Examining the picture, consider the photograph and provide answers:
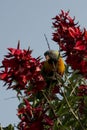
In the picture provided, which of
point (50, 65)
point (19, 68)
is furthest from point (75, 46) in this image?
point (19, 68)

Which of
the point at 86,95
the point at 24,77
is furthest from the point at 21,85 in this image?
the point at 86,95

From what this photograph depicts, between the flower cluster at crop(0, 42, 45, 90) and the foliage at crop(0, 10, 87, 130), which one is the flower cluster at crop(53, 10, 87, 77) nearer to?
the foliage at crop(0, 10, 87, 130)

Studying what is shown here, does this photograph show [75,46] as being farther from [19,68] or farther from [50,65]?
[19,68]

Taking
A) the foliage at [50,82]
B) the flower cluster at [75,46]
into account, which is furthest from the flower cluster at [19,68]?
the flower cluster at [75,46]

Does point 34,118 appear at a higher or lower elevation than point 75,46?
lower

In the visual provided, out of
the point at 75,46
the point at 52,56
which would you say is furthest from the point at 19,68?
the point at 75,46

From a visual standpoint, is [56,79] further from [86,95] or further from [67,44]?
[86,95]

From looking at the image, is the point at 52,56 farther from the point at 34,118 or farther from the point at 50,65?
the point at 34,118

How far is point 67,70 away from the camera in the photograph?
475 cm

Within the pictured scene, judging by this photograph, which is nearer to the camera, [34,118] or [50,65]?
[34,118]

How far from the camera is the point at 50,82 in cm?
405

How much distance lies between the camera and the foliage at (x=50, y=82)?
3702mm

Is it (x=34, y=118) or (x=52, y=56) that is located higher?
(x=52, y=56)

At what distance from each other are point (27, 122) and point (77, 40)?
0.96 meters
